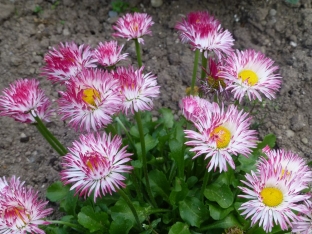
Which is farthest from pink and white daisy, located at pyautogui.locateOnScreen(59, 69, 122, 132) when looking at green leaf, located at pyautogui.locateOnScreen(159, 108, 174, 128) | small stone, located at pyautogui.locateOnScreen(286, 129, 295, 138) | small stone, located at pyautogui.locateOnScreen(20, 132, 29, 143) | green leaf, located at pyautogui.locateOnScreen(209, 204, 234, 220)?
small stone, located at pyautogui.locateOnScreen(286, 129, 295, 138)

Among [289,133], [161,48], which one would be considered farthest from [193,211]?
[161,48]

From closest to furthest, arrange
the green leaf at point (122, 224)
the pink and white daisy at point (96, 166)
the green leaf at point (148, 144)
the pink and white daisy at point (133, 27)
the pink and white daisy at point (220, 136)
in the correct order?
the pink and white daisy at point (96, 166) → the pink and white daisy at point (220, 136) → the green leaf at point (122, 224) → the pink and white daisy at point (133, 27) → the green leaf at point (148, 144)

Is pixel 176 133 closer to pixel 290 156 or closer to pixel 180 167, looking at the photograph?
pixel 180 167

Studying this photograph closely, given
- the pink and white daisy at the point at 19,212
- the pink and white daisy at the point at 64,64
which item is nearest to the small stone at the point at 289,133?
the pink and white daisy at the point at 64,64

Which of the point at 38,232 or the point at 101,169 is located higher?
the point at 101,169

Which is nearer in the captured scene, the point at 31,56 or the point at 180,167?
the point at 180,167

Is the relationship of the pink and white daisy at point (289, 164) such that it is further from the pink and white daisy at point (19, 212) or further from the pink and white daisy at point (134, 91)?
the pink and white daisy at point (19, 212)

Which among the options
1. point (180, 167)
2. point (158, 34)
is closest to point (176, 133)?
point (180, 167)
